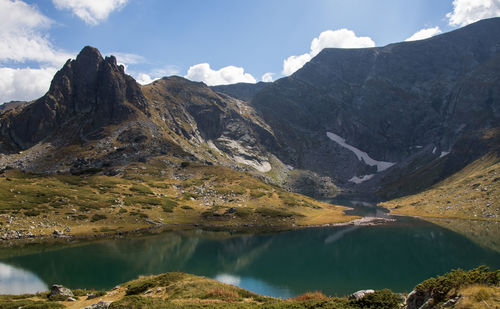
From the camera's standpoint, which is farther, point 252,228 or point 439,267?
point 252,228

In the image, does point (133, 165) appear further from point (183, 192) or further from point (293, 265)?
point (293, 265)

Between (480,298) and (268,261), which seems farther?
(268,261)

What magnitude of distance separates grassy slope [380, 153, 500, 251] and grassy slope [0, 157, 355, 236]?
1673 inches

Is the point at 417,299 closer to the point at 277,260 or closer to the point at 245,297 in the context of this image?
the point at 245,297

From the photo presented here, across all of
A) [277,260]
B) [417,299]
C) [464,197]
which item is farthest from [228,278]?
[464,197]

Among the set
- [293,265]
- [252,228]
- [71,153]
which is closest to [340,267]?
[293,265]

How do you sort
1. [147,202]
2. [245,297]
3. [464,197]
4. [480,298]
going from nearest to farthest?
[480,298], [245,297], [147,202], [464,197]

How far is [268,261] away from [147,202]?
201 ft

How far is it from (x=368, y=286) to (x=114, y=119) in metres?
193

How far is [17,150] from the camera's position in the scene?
18525cm

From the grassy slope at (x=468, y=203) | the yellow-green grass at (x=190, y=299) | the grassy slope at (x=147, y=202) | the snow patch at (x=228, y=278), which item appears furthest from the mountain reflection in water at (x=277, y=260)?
the yellow-green grass at (x=190, y=299)

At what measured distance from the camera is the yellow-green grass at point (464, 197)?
125 meters

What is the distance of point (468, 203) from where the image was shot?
440 feet

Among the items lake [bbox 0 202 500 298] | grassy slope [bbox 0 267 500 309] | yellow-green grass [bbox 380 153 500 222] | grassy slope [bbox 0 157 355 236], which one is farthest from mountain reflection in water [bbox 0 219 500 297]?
yellow-green grass [bbox 380 153 500 222]
